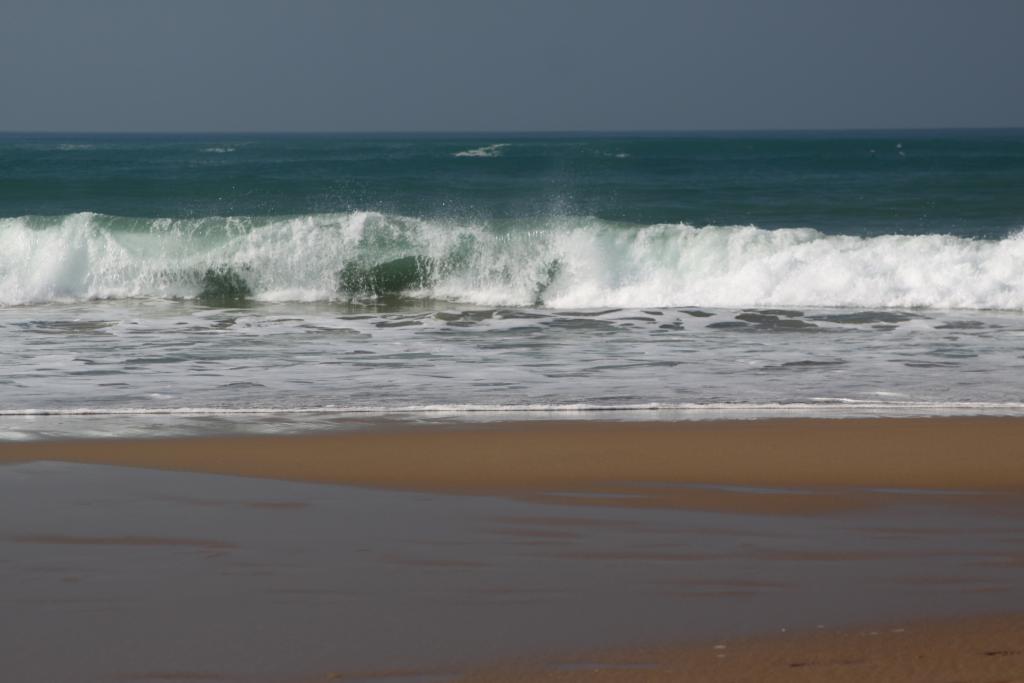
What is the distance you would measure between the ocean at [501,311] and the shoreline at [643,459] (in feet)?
1.47

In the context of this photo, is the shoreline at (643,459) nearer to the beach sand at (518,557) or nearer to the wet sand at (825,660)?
the beach sand at (518,557)

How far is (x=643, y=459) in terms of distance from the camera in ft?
21.5

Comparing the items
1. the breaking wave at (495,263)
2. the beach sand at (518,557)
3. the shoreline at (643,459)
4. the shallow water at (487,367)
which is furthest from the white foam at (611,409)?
the breaking wave at (495,263)

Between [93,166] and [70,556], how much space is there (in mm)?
44229

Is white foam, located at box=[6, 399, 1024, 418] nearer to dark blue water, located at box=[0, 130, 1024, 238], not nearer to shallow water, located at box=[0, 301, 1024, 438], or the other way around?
shallow water, located at box=[0, 301, 1024, 438]

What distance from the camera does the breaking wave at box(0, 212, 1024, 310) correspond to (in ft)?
51.6

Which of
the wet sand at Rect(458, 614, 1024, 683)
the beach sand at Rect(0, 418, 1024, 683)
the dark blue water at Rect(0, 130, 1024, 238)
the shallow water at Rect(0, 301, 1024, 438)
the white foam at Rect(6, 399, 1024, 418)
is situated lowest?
the dark blue water at Rect(0, 130, 1024, 238)

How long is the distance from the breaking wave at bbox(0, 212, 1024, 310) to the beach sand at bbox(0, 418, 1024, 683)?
29.0ft

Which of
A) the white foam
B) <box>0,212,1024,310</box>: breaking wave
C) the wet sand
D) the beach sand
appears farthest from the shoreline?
<box>0,212,1024,310</box>: breaking wave

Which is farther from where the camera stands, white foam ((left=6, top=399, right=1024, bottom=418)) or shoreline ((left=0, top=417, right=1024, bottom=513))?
white foam ((left=6, top=399, right=1024, bottom=418))

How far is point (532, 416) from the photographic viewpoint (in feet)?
25.8

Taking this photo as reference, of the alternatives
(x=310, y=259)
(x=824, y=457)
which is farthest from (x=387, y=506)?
(x=310, y=259)

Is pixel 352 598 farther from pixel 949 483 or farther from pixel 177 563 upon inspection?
pixel 949 483

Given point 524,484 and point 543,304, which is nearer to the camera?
point 524,484
